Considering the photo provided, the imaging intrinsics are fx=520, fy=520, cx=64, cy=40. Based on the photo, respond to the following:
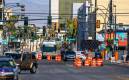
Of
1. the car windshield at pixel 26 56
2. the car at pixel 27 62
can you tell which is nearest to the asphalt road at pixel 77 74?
the car at pixel 27 62

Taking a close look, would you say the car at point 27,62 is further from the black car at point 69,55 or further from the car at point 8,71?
the black car at point 69,55

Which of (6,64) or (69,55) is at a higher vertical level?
(6,64)

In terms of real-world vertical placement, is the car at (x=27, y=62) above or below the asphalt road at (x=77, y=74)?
above

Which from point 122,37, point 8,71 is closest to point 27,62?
point 8,71

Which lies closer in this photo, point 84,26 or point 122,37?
point 122,37

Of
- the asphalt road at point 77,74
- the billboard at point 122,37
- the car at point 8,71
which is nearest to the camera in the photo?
the car at point 8,71

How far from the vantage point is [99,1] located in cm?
16425

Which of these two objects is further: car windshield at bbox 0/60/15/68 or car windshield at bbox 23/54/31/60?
car windshield at bbox 23/54/31/60

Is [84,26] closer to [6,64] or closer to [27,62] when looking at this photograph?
[27,62]

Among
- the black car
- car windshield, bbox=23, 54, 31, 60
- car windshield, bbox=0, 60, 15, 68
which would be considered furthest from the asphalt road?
the black car

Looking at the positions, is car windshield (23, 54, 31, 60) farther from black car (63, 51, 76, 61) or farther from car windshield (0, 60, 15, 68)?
black car (63, 51, 76, 61)

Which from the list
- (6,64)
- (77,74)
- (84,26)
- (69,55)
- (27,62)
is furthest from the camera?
(84,26)

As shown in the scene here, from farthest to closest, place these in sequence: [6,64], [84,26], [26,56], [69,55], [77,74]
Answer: [84,26]
[69,55]
[26,56]
[77,74]
[6,64]

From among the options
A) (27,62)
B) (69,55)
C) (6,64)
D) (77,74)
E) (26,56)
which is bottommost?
(69,55)
